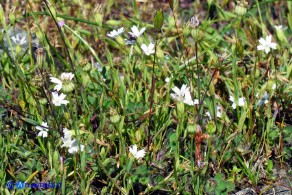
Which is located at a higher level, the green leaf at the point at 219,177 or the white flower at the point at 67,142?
the white flower at the point at 67,142

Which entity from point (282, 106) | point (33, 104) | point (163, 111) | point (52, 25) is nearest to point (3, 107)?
point (33, 104)

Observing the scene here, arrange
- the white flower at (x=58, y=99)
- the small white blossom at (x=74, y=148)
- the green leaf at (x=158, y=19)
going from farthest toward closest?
the white flower at (x=58, y=99) → the small white blossom at (x=74, y=148) → the green leaf at (x=158, y=19)

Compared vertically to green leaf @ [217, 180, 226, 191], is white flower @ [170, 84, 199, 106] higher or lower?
higher

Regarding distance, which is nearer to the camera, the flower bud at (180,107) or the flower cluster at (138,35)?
the flower bud at (180,107)

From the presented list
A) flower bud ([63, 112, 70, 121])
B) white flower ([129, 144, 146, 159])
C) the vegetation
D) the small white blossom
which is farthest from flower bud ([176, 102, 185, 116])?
flower bud ([63, 112, 70, 121])

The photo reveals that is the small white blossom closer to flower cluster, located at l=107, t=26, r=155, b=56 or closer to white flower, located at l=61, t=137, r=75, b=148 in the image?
white flower, located at l=61, t=137, r=75, b=148

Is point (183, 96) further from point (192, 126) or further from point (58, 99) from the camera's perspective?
point (58, 99)

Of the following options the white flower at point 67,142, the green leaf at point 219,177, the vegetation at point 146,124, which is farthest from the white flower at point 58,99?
the green leaf at point 219,177

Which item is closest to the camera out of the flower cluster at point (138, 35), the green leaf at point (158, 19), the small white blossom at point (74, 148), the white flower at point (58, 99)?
the green leaf at point (158, 19)

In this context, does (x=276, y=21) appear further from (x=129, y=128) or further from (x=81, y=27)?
(x=129, y=128)

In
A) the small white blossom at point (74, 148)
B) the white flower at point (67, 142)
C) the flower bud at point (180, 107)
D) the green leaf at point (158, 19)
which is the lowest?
the small white blossom at point (74, 148)

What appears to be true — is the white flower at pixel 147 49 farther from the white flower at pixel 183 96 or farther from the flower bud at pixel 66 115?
the flower bud at pixel 66 115
